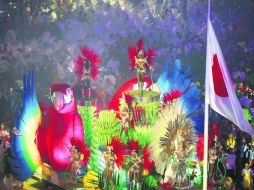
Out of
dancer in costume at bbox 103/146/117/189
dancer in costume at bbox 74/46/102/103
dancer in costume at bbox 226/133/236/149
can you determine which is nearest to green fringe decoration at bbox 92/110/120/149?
dancer in costume at bbox 103/146/117/189

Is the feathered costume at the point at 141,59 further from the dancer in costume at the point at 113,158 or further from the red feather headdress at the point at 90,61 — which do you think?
the dancer in costume at the point at 113,158

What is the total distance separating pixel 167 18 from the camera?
5.26m

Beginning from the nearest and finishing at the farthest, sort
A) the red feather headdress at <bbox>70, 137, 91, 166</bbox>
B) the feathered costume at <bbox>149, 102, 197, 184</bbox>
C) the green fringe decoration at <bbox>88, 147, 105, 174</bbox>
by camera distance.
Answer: the feathered costume at <bbox>149, 102, 197, 184</bbox>, the green fringe decoration at <bbox>88, 147, 105, 174</bbox>, the red feather headdress at <bbox>70, 137, 91, 166</bbox>

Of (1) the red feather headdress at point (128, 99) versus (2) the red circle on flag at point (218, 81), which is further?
(1) the red feather headdress at point (128, 99)

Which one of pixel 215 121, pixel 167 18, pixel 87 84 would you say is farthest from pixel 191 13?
pixel 87 84

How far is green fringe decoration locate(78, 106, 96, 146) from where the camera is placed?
5812 millimetres

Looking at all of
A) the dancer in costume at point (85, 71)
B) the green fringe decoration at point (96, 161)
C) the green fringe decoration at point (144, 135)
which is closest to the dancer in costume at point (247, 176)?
the green fringe decoration at point (144, 135)

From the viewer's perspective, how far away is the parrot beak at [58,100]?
20.0ft

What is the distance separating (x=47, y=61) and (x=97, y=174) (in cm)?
168

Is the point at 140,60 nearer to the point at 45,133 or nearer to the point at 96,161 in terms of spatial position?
the point at 96,161

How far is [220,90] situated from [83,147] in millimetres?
2214

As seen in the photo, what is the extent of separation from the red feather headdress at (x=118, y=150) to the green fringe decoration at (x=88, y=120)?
394 mm

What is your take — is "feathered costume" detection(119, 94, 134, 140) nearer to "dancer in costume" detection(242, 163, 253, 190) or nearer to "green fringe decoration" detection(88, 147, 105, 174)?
"green fringe decoration" detection(88, 147, 105, 174)

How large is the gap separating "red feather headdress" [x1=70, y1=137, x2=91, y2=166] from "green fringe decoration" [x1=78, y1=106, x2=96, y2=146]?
7cm
